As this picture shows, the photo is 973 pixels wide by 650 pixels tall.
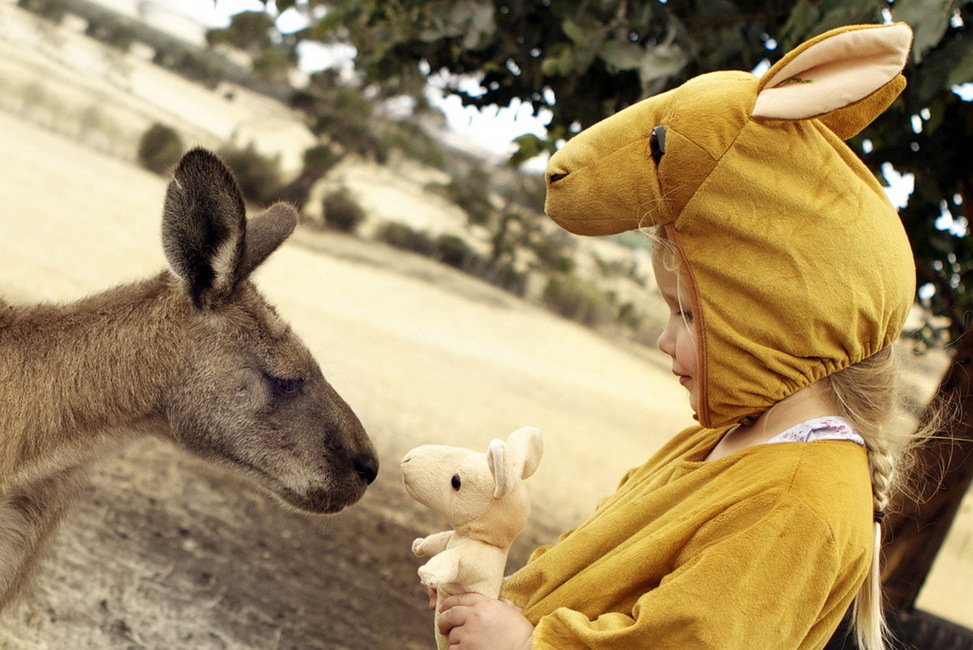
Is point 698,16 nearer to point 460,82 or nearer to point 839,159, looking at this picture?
point 460,82

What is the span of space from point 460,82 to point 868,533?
384 cm

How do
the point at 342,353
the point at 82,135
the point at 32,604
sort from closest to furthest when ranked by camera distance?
1. the point at 32,604
2. the point at 342,353
3. the point at 82,135

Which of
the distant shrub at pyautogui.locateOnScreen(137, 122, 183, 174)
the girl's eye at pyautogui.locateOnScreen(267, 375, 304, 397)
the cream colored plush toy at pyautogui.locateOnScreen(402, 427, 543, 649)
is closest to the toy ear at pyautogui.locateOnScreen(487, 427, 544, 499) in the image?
the cream colored plush toy at pyautogui.locateOnScreen(402, 427, 543, 649)

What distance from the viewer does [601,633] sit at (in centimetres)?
185

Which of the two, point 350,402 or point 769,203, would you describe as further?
point 350,402

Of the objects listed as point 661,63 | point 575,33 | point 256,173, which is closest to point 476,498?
point 661,63

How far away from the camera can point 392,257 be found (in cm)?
2266

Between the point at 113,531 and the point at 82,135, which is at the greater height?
the point at 113,531

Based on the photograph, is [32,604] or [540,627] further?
[32,604]

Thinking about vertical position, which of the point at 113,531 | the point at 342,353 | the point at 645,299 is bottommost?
the point at 645,299

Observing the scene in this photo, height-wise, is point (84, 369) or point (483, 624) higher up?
point (84, 369)

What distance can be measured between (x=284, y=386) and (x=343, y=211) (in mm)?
20039

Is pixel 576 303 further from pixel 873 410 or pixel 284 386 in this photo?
pixel 873 410

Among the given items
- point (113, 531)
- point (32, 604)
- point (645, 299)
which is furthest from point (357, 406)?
point (645, 299)
